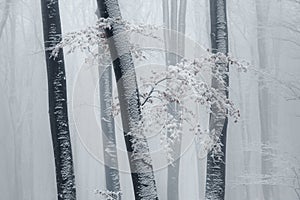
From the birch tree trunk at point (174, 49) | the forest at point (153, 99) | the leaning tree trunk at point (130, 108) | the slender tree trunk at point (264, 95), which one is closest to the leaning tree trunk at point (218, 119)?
the forest at point (153, 99)

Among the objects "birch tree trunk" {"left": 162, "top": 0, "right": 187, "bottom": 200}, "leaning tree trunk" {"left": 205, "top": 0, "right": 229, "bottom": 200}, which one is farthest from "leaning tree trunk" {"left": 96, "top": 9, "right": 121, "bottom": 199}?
"leaning tree trunk" {"left": 205, "top": 0, "right": 229, "bottom": 200}

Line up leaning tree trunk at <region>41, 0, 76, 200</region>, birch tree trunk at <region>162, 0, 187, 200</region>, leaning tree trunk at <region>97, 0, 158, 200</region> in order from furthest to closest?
birch tree trunk at <region>162, 0, 187, 200</region>
leaning tree trunk at <region>41, 0, 76, 200</region>
leaning tree trunk at <region>97, 0, 158, 200</region>

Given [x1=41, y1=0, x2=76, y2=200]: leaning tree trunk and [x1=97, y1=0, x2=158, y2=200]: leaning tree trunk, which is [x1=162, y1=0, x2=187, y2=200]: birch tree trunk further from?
[x1=97, y1=0, x2=158, y2=200]: leaning tree trunk

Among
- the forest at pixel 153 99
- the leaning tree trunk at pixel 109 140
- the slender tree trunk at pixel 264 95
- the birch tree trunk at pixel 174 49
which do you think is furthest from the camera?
the slender tree trunk at pixel 264 95

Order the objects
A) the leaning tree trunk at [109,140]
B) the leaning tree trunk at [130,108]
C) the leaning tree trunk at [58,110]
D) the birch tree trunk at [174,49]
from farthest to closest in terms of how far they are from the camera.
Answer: the birch tree trunk at [174,49], the leaning tree trunk at [109,140], the leaning tree trunk at [58,110], the leaning tree trunk at [130,108]

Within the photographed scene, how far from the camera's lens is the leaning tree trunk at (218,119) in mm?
5805

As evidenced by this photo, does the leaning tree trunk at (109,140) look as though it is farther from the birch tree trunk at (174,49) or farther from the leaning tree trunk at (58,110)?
the leaning tree trunk at (58,110)

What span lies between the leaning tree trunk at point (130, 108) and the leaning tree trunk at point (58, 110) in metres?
1.06

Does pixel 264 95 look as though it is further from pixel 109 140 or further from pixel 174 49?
pixel 109 140

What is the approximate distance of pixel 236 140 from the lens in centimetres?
1812

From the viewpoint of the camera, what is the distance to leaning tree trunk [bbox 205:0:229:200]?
19.0ft

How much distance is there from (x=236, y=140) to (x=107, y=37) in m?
13.6

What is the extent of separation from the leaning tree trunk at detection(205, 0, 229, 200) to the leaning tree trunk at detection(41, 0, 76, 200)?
1.67m

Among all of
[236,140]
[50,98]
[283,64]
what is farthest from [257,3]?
[50,98]
